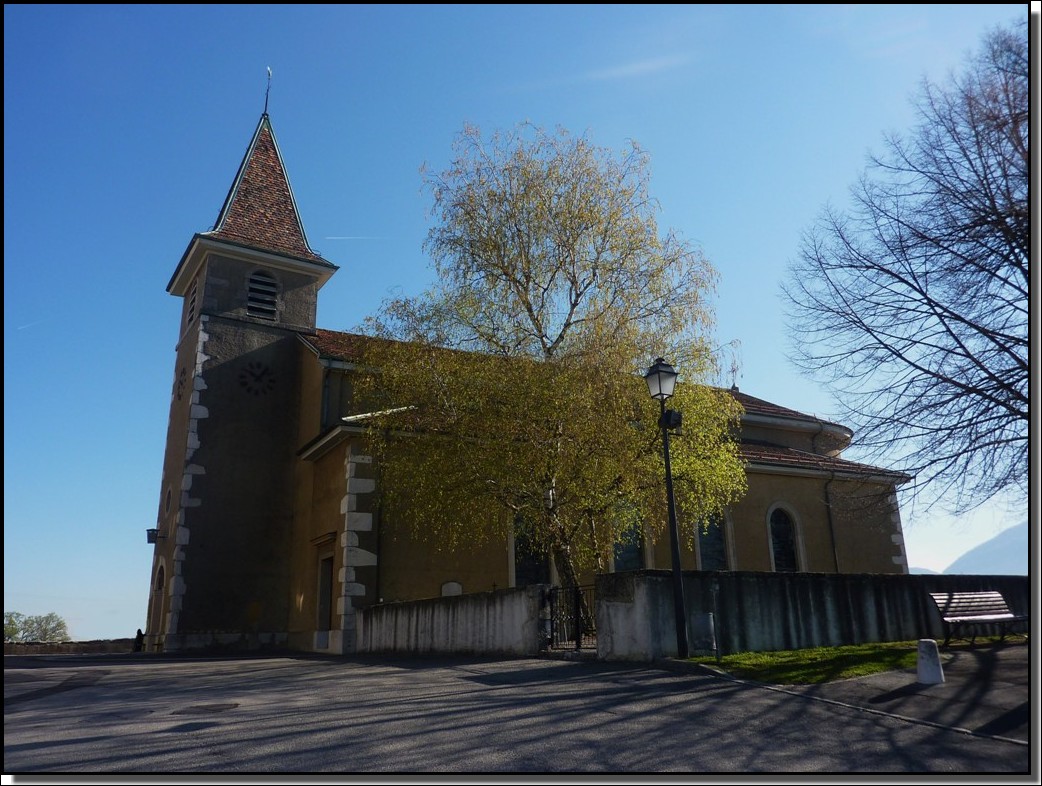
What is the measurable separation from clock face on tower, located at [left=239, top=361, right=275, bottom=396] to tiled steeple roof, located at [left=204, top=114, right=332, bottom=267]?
4.22 m

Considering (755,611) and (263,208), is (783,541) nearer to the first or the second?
(755,611)

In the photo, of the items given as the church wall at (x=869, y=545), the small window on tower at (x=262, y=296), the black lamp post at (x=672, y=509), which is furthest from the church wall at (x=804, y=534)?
the small window on tower at (x=262, y=296)

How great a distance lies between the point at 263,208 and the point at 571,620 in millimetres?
20855

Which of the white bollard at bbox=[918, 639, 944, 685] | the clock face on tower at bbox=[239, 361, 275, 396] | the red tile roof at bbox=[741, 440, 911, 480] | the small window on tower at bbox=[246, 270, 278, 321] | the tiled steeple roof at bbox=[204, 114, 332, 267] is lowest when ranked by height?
the white bollard at bbox=[918, 639, 944, 685]

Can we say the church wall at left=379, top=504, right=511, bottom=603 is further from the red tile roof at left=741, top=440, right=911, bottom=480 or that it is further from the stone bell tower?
the red tile roof at left=741, top=440, right=911, bottom=480

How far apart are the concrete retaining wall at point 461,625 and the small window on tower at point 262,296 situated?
1194cm

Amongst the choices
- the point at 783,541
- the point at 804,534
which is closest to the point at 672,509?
the point at 783,541

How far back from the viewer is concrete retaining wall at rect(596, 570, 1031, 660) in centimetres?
1162

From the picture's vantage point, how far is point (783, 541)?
2573 centimetres

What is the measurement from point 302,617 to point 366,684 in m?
12.1

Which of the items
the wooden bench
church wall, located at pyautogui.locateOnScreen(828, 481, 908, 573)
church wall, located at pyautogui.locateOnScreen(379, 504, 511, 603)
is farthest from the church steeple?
the wooden bench

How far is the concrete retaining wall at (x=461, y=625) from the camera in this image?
44.7 feet

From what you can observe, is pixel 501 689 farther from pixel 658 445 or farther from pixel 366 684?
pixel 658 445
